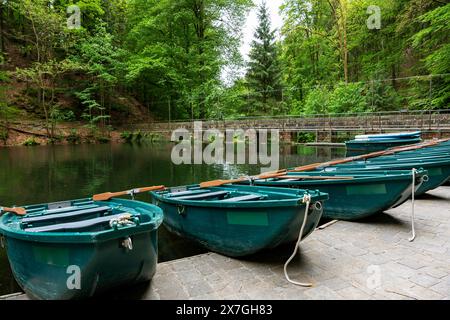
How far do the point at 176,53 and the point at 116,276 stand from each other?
30.1m

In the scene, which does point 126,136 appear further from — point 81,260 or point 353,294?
point 353,294

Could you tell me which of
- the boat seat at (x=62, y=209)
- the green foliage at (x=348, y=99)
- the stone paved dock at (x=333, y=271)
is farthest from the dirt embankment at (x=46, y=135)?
the stone paved dock at (x=333, y=271)

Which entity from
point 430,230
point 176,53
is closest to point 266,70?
point 176,53

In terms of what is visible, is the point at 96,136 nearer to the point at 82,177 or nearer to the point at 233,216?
the point at 82,177

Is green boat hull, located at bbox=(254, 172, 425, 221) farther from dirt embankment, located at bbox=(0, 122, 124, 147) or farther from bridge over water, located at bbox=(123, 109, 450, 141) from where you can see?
dirt embankment, located at bbox=(0, 122, 124, 147)

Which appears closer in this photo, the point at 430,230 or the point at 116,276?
the point at 116,276

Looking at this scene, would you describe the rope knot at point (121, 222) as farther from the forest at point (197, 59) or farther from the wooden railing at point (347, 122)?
the forest at point (197, 59)

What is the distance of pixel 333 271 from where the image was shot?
10.7 ft

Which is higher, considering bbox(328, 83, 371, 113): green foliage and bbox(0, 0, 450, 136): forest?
bbox(0, 0, 450, 136): forest

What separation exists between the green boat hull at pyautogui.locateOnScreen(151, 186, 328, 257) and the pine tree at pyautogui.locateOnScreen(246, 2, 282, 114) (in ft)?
76.6

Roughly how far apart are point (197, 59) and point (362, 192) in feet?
90.8

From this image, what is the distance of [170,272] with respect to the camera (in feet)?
11.5

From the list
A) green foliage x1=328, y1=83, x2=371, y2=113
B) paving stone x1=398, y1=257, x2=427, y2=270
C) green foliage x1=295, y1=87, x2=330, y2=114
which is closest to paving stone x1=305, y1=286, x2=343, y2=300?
paving stone x1=398, y1=257, x2=427, y2=270

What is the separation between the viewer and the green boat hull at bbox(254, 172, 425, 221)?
4570 millimetres
